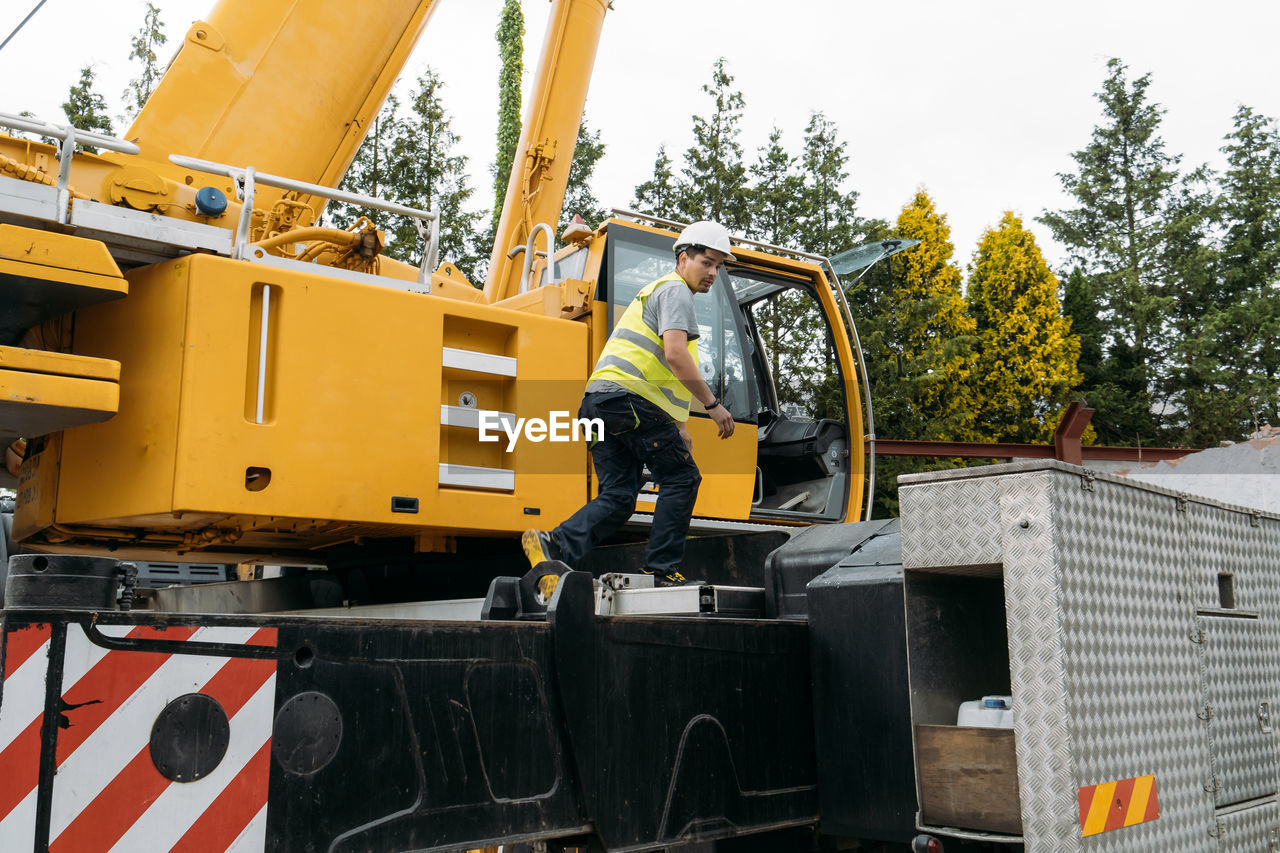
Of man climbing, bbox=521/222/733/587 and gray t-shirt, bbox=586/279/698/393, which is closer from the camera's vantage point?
man climbing, bbox=521/222/733/587

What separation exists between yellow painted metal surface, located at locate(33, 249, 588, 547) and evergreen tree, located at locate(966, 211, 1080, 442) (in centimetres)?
2464

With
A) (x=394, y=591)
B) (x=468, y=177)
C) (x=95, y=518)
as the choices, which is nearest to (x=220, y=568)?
(x=394, y=591)

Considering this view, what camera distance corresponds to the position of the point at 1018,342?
28094 millimetres

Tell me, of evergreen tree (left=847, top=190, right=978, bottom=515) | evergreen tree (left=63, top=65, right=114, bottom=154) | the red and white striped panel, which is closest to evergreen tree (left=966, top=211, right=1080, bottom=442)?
evergreen tree (left=847, top=190, right=978, bottom=515)

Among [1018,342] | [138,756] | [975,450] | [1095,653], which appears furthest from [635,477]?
[1018,342]

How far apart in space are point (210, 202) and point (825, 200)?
81.6ft

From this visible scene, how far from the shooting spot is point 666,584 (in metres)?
3.78

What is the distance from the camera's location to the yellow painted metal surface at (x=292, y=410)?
3.48 metres

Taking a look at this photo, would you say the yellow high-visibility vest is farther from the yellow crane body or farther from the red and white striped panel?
the red and white striped panel

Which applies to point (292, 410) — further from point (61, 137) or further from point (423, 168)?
point (423, 168)

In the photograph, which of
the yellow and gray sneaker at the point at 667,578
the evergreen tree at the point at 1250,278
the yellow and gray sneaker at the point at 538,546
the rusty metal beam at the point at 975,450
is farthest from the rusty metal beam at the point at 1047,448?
the evergreen tree at the point at 1250,278

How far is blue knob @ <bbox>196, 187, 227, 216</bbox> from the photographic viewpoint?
3953 millimetres

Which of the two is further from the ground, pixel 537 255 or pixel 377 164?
pixel 377 164

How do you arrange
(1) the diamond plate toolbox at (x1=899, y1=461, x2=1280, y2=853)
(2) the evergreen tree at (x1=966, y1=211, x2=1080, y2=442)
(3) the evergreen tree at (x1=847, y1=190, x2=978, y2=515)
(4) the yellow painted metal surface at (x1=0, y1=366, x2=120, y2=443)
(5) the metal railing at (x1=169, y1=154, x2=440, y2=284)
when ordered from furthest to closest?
(2) the evergreen tree at (x1=966, y1=211, x2=1080, y2=442), (3) the evergreen tree at (x1=847, y1=190, x2=978, y2=515), (5) the metal railing at (x1=169, y1=154, x2=440, y2=284), (4) the yellow painted metal surface at (x1=0, y1=366, x2=120, y2=443), (1) the diamond plate toolbox at (x1=899, y1=461, x2=1280, y2=853)
